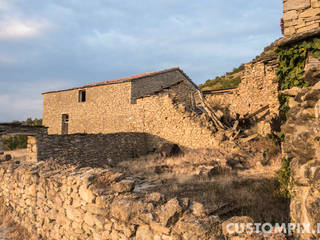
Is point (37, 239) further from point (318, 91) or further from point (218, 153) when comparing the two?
point (218, 153)

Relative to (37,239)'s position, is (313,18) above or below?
above

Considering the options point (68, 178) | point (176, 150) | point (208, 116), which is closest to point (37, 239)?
point (68, 178)

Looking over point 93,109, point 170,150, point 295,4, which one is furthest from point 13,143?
point 295,4

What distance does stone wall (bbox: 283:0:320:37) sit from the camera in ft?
19.5

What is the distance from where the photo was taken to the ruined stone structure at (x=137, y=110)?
13.1m

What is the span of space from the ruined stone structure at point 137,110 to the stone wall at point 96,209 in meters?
8.86

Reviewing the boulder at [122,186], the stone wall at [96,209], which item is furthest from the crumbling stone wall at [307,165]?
the boulder at [122,186]

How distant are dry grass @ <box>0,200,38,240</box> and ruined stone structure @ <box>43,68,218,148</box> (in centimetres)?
906

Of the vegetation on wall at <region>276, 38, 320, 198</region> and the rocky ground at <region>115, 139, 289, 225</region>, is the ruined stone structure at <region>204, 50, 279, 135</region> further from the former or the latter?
the vegetation on wall at <region>276, 38, 320, 198</region>

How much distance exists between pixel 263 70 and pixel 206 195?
1003 centimetres

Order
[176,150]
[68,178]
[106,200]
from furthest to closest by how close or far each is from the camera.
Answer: [176,150]
[68,178]
[106,200]

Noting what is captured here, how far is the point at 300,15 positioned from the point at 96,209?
7.12m

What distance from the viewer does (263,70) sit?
1233 cm

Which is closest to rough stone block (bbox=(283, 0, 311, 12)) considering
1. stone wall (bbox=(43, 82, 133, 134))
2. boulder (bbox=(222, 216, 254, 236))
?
boulder (bbox=(222, 216, 254, 236))
